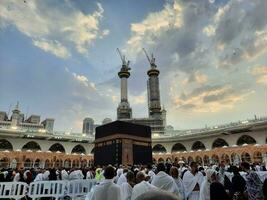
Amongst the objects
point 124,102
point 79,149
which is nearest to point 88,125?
point 124,102

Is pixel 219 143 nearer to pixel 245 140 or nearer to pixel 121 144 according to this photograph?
pixel 245 140

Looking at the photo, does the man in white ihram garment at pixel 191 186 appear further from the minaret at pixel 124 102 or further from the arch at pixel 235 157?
the minaret at pixel 124 102

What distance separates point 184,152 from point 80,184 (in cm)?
3576

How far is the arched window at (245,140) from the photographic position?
33.0m

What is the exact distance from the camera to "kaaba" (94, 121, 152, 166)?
81.4 ft

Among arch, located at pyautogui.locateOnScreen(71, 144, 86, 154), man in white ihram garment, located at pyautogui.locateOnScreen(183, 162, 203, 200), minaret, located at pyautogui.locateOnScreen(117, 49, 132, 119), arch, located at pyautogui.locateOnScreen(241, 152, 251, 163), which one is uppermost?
minaret, located at pyautogui.locateOnScreen(117, 49, 132, 119)

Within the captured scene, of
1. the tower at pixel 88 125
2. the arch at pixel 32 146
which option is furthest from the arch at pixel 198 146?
the tower at pixel 88 125

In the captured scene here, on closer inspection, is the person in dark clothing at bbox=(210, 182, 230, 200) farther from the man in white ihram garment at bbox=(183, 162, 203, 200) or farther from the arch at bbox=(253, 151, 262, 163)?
the arch at bbox=(253, 151, 262, 163)

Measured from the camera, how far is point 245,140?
33.8 m

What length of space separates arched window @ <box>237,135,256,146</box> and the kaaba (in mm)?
15619

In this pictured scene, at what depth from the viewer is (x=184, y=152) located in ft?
135

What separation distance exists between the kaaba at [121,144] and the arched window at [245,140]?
1562 cm

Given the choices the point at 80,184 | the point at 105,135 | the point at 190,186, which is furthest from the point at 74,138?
the point at 190,186

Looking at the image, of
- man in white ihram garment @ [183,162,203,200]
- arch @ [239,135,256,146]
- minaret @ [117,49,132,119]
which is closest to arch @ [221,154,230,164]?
arch @ [239,135,256,146]
